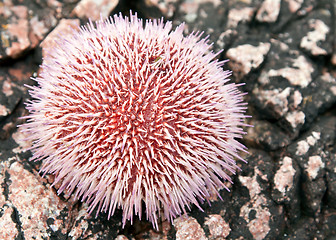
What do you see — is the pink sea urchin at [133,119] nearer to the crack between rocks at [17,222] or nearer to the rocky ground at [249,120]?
the rocky ground at [249,120]

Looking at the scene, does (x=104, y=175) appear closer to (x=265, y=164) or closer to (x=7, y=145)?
(x=7, y=145)

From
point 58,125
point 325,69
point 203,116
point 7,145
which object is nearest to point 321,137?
point 325,69

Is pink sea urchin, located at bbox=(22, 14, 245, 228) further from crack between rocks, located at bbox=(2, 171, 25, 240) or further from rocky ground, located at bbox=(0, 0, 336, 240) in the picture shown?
crack between rocks, located at bbox=(2, 171, 25, 240)

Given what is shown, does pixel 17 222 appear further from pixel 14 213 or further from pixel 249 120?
pixel 249 120

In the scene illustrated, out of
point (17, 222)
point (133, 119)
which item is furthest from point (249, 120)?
point (17, 222)

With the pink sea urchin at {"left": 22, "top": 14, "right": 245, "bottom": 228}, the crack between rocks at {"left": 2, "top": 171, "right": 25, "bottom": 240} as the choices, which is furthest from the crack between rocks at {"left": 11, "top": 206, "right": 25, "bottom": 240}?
the pink sea urchin at {"left": 22, "top": 14, "right": 245, "bottom": 228}

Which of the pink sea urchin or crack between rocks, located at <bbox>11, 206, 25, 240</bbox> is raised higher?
the pink sea urchin
